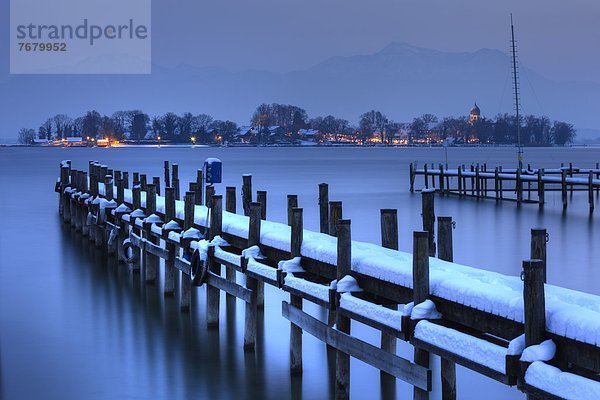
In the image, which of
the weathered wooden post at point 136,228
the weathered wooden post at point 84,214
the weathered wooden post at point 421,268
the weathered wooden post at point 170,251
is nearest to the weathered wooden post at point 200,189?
the weathered wooden post at point 136,228

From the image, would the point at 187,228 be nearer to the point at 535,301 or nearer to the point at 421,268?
the point at 421,268

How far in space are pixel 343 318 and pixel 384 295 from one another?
44.3 inches

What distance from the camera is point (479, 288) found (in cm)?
737

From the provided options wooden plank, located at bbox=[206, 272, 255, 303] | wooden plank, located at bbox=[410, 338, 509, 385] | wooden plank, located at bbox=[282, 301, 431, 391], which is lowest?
wooden plank, located at bbox=[282, 301, 431, 391]

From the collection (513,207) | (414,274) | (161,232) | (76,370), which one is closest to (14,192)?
(513,207)

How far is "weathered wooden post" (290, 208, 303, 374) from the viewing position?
35.6 ft

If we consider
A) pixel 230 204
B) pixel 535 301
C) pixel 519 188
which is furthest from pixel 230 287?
pixel 519 188

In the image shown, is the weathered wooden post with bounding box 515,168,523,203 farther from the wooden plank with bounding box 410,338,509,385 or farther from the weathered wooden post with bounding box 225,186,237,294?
the wooden plank with bounding box 410,338,509,385

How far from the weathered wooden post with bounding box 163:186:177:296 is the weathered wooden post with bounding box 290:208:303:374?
5011 mm

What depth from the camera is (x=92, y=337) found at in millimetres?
14469

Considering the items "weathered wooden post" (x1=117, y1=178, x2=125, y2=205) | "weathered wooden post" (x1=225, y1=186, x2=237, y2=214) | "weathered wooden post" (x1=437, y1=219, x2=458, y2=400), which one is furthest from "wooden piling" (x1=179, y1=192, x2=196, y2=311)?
"weathered wooden post" (x1=437, y1=219, x2=458, y2=400)

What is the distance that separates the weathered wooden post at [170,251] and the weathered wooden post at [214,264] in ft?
6.43

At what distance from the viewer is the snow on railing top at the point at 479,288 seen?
625 cm

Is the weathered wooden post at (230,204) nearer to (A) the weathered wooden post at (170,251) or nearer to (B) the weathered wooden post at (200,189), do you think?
(A) the weathered wooden post at (170,251)
